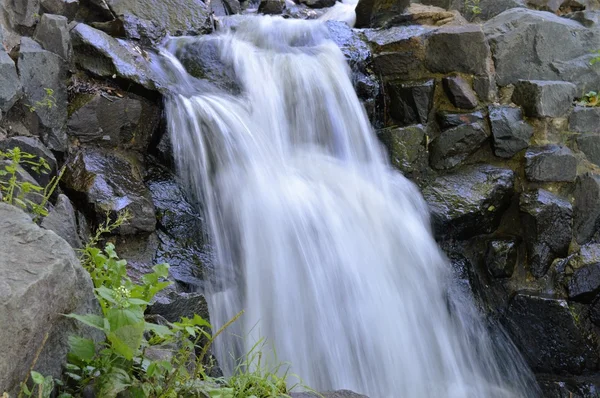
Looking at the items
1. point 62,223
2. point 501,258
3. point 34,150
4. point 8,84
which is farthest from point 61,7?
point 501,258

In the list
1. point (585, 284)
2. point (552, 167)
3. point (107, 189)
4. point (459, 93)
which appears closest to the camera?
point (107, 189)

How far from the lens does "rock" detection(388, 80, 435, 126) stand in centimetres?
547

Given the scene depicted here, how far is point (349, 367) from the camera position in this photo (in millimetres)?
3723

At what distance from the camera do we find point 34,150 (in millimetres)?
3525

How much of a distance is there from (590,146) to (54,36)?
488 centimetres

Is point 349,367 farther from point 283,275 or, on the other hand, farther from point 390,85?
point 390,85

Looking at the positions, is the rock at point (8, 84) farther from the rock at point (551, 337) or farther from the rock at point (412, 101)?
the rock at point (551, 337)

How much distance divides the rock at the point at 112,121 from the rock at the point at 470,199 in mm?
2485

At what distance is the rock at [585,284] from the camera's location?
4.79m

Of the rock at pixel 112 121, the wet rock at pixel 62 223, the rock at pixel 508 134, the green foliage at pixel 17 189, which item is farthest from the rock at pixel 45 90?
the rock at pixel 508 134

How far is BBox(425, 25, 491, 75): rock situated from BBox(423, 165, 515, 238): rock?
1.16 meters

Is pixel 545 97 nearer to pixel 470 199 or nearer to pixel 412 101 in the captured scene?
pixel 412 101

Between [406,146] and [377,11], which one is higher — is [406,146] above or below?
below

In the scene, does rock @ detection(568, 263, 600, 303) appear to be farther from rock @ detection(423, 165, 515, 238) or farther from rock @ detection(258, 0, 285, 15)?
rock @ detection(258, 0, 285, 15)
